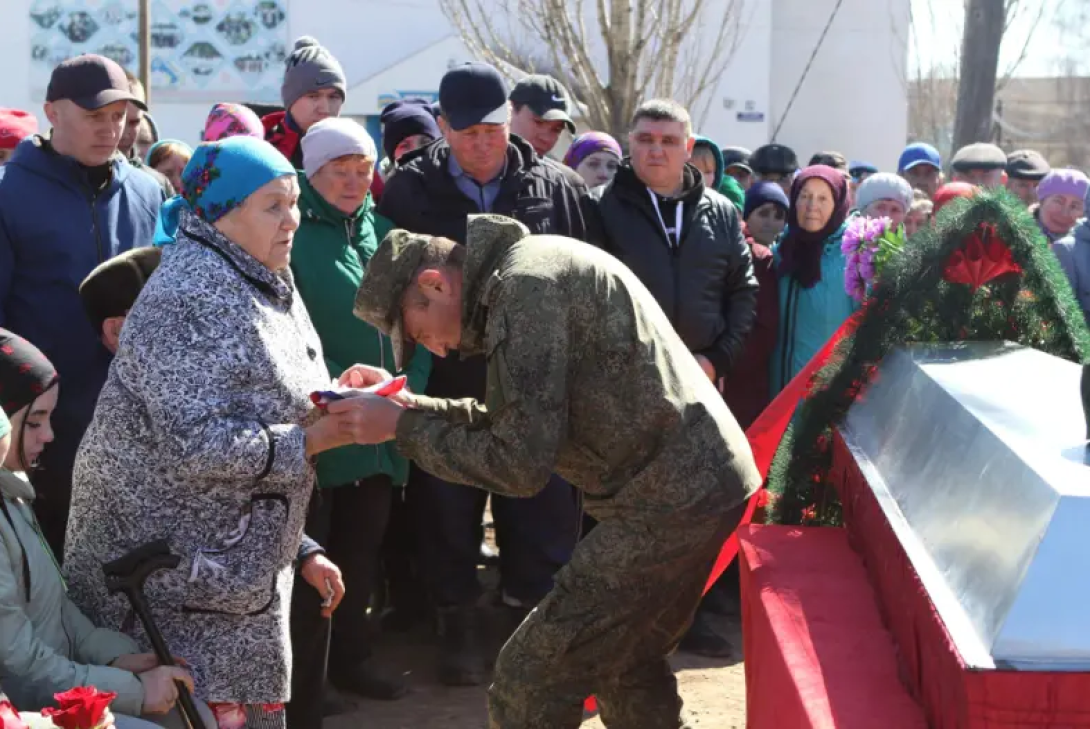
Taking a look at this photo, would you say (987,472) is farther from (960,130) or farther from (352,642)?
(960,130)

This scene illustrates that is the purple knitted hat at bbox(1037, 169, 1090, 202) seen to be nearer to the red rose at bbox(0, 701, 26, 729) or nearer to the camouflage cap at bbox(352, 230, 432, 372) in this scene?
the camouflage cap at bbox(352, 230, 432, 372)

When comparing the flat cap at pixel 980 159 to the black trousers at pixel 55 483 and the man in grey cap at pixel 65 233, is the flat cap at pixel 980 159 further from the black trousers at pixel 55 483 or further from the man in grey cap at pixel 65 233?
the black trousers at pixel 55 483

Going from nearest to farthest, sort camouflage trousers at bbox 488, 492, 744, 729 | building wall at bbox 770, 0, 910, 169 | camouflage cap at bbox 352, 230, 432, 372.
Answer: camouflage cap at bbox 352, 230, 432, 372 → camouflage trousers at bbox 488, 492, 744, 729 → building wall at bbox 770, 0, 910, 169

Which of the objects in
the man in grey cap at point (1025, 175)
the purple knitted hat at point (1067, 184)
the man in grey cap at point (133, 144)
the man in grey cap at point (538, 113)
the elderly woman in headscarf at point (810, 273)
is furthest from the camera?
the man in grey cap at point (1025, 175)

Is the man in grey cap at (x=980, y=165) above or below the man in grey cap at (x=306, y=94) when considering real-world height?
below

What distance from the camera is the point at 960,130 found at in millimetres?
18000

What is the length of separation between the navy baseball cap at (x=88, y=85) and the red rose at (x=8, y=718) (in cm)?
253

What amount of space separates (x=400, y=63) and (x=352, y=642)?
18.7 meters

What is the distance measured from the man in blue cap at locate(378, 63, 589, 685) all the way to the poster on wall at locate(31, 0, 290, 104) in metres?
17.9

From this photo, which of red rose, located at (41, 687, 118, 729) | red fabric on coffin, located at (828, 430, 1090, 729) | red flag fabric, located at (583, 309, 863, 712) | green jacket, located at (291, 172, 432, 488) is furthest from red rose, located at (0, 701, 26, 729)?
red flag fabric, located at (583, 309, 863, 712)

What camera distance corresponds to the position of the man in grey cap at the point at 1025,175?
998 centimetres

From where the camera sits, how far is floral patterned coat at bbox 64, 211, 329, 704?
3059 millimetres

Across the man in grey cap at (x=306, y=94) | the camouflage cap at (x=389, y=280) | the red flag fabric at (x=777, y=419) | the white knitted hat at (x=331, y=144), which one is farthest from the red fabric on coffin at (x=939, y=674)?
the man in grey cap at (x=306, y=94)

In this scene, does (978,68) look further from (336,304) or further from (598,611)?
(598,611)
